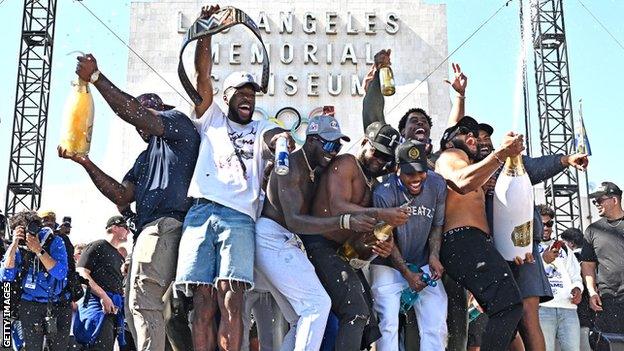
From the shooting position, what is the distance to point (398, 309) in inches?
203

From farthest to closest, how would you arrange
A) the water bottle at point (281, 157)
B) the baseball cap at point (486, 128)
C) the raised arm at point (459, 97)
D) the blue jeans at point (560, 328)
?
the blue jeans at point (560, 328), the raised arm at point (459, 97), the baseball cap at point (486, 128), the water bottle at point (281, 157)

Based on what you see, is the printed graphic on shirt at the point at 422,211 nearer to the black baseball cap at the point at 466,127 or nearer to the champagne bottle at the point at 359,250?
the champagne bottle at the point at 359,250

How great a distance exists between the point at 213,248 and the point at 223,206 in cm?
28

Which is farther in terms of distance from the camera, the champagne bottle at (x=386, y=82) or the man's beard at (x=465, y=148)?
the champagne bottle at (x=386, y=82)

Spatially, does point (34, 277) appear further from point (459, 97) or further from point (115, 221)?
point (459, 97)

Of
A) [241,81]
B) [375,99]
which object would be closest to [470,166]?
[375,99]

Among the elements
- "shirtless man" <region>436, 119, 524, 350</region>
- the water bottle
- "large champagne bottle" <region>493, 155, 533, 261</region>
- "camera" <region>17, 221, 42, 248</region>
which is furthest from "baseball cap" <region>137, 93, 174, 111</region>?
"camera" <region>17, 221, 42, 248</region>

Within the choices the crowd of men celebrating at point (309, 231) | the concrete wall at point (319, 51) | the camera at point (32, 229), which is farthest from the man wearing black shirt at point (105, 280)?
the concrete wall at point (319, 51)

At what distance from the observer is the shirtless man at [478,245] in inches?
192

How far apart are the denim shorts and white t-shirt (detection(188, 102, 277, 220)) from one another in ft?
0.25

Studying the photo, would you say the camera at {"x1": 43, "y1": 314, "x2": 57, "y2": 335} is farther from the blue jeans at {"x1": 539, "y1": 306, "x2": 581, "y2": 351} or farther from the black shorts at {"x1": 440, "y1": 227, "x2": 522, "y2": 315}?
the blue jeans at {"x1": 539, "y1": 306, "x2": 581, "y2": 351}

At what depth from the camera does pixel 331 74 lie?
71.8 ft

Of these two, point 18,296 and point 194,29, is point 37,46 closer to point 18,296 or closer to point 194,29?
point 18,296

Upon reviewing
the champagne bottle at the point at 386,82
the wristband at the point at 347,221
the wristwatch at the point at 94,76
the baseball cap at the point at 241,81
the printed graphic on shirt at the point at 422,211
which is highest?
the champagne bottle at the point at 386,82
